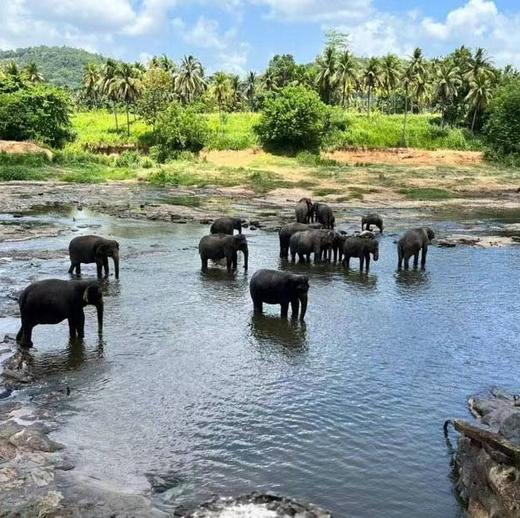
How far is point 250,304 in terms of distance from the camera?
18.2 metres

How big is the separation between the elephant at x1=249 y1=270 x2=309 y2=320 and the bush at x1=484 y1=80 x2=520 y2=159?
62.5 metres

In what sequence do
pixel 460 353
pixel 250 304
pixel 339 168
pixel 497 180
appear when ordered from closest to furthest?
1. pixel 460 353
2. pixel 250 304
3. pixel 497 180
4. pixel 339 168

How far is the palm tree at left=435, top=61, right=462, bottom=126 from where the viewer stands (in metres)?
83.1

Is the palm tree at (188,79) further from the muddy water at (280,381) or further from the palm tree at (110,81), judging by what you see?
the muddy water at (280,381)

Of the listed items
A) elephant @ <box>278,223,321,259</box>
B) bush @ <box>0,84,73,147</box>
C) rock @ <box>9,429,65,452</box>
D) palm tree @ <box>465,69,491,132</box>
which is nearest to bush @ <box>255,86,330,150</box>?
palm tree @ <box>465,69,491,132</box>

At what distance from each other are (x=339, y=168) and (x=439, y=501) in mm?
58429

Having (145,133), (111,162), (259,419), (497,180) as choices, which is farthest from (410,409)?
(145,133)

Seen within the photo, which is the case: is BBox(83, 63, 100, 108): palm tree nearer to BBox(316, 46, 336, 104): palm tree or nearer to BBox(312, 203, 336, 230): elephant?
BBox(316, 46, 336, 104): palm tree

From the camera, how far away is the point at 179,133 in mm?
72750

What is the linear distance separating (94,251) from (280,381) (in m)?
9.32

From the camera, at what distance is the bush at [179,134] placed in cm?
7269

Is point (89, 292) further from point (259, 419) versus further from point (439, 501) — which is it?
point (439, 501)

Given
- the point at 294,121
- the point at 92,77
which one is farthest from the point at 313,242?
the point at 92,77

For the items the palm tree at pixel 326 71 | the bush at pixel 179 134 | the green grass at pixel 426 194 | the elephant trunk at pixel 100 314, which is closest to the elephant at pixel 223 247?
the elephant trunk at pixel 100 314
